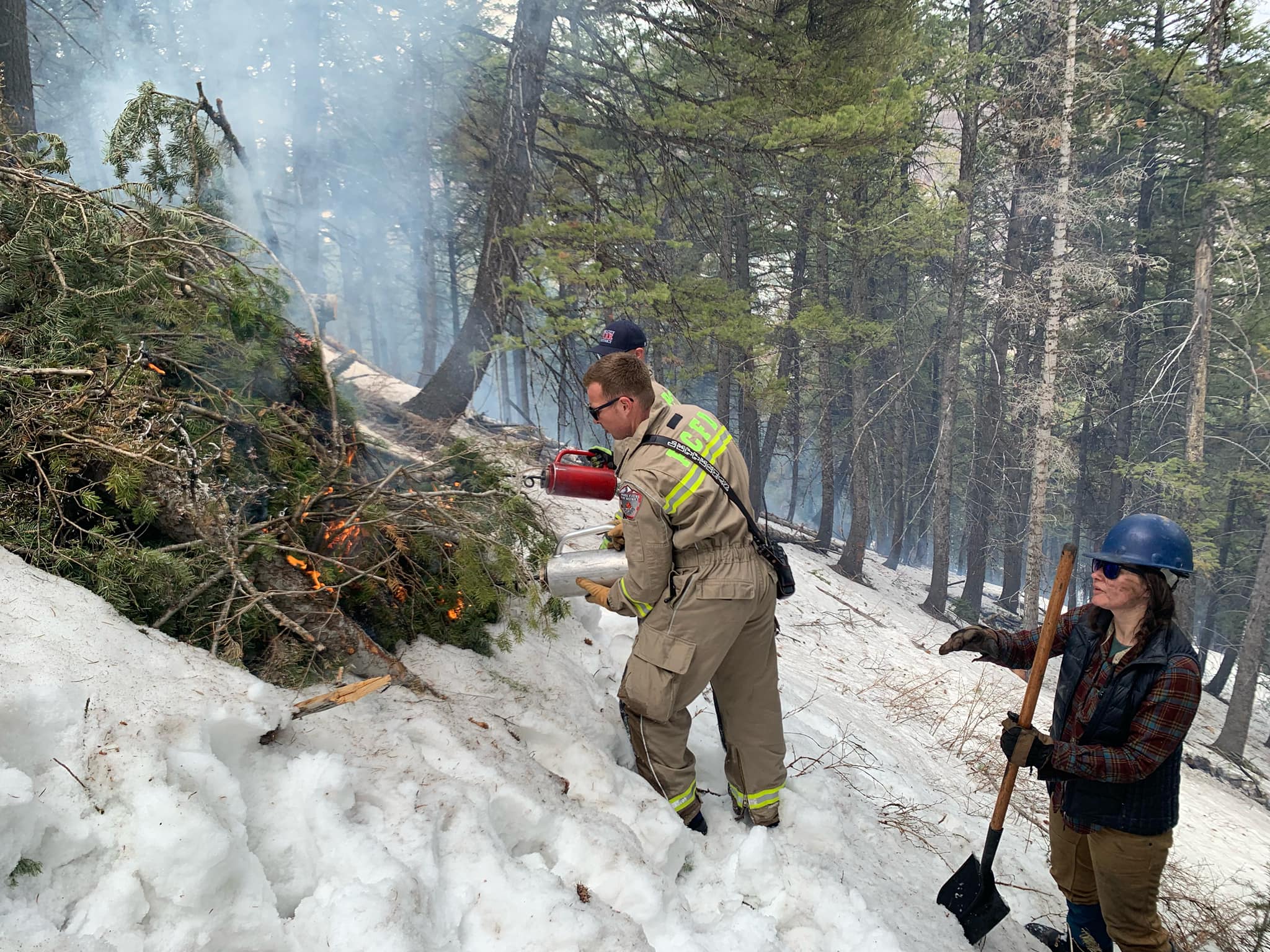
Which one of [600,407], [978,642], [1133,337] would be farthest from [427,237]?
[978,642]

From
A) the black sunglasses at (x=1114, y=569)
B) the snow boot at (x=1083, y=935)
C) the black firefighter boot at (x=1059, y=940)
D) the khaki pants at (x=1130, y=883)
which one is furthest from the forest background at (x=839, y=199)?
the black firefighter boot at (x=1059, y=940)

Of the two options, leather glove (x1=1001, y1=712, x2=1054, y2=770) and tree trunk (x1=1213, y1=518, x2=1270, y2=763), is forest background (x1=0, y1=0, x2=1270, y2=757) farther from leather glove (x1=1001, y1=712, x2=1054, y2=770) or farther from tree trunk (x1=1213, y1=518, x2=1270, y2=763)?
leather glove (x1=1001, y1=712, x2=1054, y2=770)

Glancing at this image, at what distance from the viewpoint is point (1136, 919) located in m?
2.63

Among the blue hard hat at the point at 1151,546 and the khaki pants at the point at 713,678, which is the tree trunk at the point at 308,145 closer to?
the khaki pants at the point at 713,678

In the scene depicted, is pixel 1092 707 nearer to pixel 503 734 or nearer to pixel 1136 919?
pixel 1136 919

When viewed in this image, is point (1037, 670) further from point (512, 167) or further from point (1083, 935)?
point (512, 167)

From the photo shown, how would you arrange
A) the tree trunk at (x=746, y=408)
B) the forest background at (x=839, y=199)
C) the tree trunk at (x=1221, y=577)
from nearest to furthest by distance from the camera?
the forest background at (x=839, y=199) → the tree trunk at (x=746, y=408) → the tree trunk at (x=1221, y=577)

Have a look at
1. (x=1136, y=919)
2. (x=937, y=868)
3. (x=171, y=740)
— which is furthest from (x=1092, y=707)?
(x=171, y=740)

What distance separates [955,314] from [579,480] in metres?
14.5

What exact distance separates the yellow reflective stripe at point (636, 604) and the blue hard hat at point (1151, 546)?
1.79 m

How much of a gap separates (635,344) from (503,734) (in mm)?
2218

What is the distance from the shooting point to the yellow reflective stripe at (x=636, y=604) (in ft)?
9.45

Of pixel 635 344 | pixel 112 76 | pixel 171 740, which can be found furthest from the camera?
pixel 112 76

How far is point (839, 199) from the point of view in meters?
14.3
